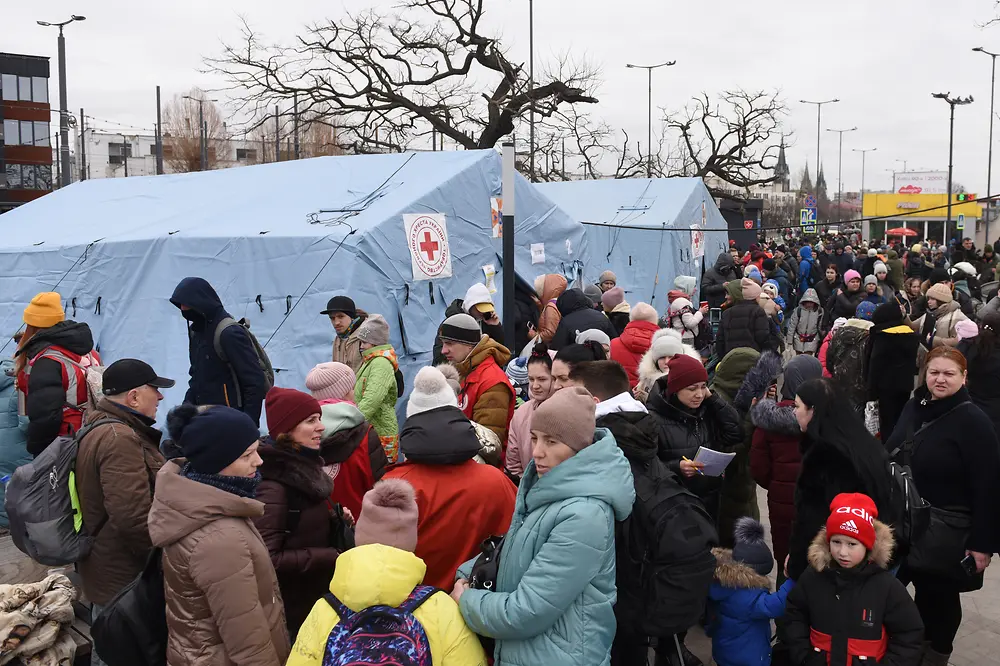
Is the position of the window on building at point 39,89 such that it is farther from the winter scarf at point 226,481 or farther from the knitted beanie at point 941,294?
the winter scarf at point 226,481

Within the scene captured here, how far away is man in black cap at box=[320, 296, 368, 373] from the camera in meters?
6.88

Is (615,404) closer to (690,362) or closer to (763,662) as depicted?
(690,362)

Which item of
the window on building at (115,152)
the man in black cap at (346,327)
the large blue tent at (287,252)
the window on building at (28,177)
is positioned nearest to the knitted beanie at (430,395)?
the man in black cap at (346,327)

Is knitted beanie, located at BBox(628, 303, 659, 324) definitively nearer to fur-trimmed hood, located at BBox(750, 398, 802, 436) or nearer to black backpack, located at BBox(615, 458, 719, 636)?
fur-trimmed hood, located at BBox(750, 398, 802, 436)

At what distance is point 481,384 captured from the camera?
18.1ft

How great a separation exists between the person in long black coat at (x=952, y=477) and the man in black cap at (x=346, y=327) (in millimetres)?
4273

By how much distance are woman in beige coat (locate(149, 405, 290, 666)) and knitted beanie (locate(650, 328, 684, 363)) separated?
10.4 feet

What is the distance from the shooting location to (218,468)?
2955 mm

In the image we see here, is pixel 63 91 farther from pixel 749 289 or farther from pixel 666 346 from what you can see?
pixel 666 346

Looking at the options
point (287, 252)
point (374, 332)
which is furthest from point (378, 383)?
point (287, 252)

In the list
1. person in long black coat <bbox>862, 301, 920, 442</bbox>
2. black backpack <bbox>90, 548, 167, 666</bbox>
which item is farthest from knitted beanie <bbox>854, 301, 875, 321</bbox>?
black backpack <bbox>90, 548, 167, 666</bbox>

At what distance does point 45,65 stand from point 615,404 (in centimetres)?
5808

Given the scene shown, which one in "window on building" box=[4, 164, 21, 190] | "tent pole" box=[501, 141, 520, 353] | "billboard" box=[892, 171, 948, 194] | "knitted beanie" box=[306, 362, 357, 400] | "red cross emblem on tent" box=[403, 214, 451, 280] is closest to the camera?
"knitted beanie" box=[306, 362, 357, 400]

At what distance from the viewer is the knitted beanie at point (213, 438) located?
2.93 m
